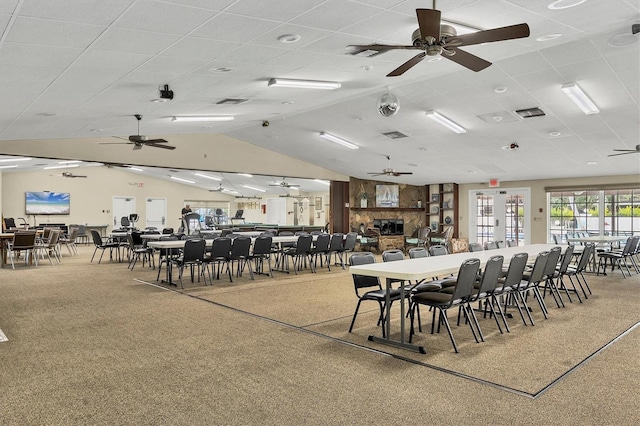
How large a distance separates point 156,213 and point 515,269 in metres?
19.3

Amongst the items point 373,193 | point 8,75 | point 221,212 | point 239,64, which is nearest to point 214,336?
point 239,64

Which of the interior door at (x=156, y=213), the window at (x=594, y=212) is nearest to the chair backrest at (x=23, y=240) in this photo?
the interior door at (x=156, y=213)

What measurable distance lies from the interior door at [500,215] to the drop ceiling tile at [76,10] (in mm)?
14436

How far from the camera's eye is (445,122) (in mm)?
9570

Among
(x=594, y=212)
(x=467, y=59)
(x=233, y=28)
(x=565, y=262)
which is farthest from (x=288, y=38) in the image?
(x=594, y=212)

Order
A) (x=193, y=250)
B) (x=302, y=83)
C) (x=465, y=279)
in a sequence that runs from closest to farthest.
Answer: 1. (x=465, y=279)
2. (x=302, y=83)
3. (x=193, y=250)

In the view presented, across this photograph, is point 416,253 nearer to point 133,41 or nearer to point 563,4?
point 563,4

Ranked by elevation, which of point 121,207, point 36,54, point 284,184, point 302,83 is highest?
point 302,83

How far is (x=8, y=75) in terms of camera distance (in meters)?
4.42

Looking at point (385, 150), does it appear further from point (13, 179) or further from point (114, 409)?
point (13, 179)

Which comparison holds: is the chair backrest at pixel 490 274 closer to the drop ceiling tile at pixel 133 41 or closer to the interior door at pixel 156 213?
the drop ceiling tile at pixel 133 41

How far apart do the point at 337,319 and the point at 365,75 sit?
3.13 meters

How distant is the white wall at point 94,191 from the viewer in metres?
18.0

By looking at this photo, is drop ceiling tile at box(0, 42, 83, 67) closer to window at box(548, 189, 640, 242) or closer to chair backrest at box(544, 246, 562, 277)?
chair backrest at box(544, 246, 562, 277)
